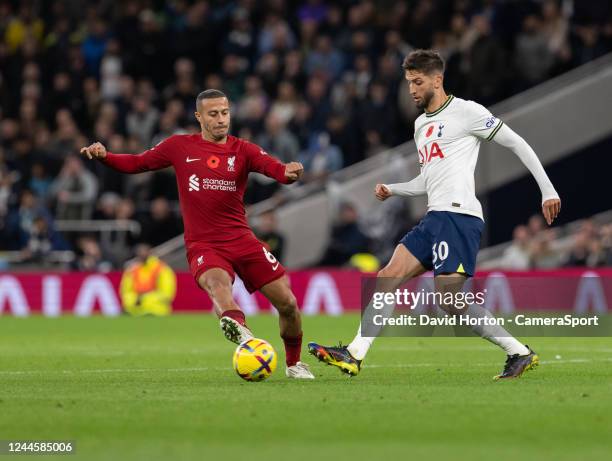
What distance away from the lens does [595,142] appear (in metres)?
23.5

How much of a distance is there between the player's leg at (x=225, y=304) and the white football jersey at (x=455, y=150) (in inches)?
67.4

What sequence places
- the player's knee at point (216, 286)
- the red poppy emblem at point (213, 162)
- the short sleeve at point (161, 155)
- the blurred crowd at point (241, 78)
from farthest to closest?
the blurred crowd at point (241, 78) < the short sleeve at point (161, 155) < the red poppy emblem at point (213, 162) < the player's knee at point (216, 286)

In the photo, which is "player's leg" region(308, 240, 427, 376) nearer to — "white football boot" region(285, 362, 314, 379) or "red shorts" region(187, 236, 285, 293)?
"white football boot" region(285, 362, 314, 379)

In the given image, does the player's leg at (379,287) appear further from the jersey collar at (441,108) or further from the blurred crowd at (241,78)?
the blurred crowd at (241,78)

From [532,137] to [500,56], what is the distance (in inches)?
58.7

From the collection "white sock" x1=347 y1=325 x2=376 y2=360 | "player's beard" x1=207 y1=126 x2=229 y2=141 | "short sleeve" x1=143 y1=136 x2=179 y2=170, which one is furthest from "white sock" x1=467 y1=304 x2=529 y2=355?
"short sleeve" x1=143 y1=136 x2=179 y2=170

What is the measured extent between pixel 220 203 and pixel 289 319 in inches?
41.8

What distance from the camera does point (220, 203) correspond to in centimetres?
1085

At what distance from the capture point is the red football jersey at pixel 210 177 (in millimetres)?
10828

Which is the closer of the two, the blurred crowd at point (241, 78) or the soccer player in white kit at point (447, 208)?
the soccer player in white kit at point (447, 208)

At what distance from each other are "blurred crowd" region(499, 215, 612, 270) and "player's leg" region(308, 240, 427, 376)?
461 inches

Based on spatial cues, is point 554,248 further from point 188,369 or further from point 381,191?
point 381,191

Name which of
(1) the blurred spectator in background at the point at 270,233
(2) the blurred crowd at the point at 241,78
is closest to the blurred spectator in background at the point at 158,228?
(2) the blurred crowd at the point at 241,78

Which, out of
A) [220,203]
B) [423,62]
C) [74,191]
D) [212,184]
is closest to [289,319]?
[220,203]
